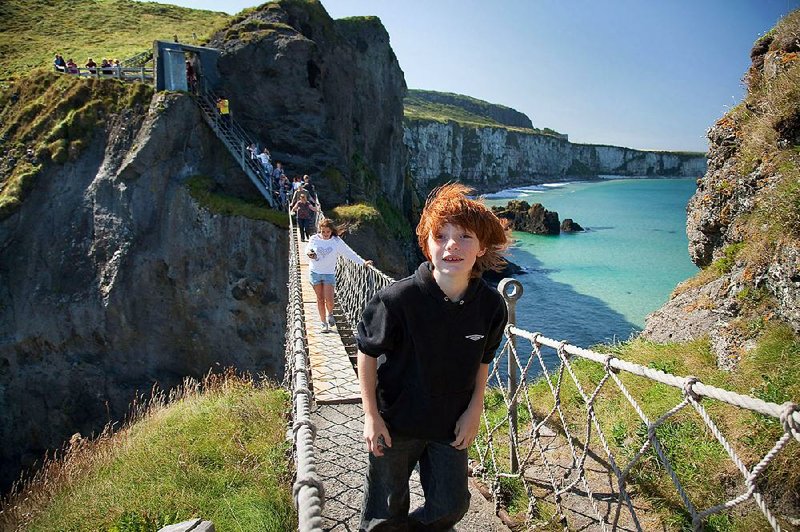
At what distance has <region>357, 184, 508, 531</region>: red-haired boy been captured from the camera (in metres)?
2.32

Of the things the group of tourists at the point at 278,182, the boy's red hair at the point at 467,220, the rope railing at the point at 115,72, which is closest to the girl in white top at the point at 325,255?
the boy's red hair at the point at 467,220

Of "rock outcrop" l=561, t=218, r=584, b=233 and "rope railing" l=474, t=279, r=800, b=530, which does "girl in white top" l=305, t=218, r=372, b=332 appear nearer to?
"rope railing" l=474, t=279, r=800, b=530

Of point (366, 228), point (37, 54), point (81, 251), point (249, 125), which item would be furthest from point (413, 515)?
point (37, 54)

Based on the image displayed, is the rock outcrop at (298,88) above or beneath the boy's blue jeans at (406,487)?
above

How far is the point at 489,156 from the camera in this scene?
143125 mm

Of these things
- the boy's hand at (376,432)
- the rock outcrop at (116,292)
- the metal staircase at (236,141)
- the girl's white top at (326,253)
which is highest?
the metal staircase at (236,141)

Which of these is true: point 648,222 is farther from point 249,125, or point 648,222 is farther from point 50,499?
point 50,499

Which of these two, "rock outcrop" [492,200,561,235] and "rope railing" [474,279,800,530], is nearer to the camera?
"rope railing" [474,279,800,530]

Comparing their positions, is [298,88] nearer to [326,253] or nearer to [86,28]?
[326,253]

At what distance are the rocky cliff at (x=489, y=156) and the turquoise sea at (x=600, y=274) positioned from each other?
113 feet

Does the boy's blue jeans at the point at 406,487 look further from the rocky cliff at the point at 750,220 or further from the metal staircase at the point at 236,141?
the metal staircase at the point at 236,141

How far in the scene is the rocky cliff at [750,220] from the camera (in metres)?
5.25

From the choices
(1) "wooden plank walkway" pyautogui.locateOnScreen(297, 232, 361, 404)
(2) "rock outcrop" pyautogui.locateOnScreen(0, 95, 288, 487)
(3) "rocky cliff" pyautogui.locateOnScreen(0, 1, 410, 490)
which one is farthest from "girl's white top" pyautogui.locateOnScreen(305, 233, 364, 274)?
(2) "rock outcrop" pyautogui.locateOnScreen(0, 95, 288, 487)

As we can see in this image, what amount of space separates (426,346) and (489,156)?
14666 cm
